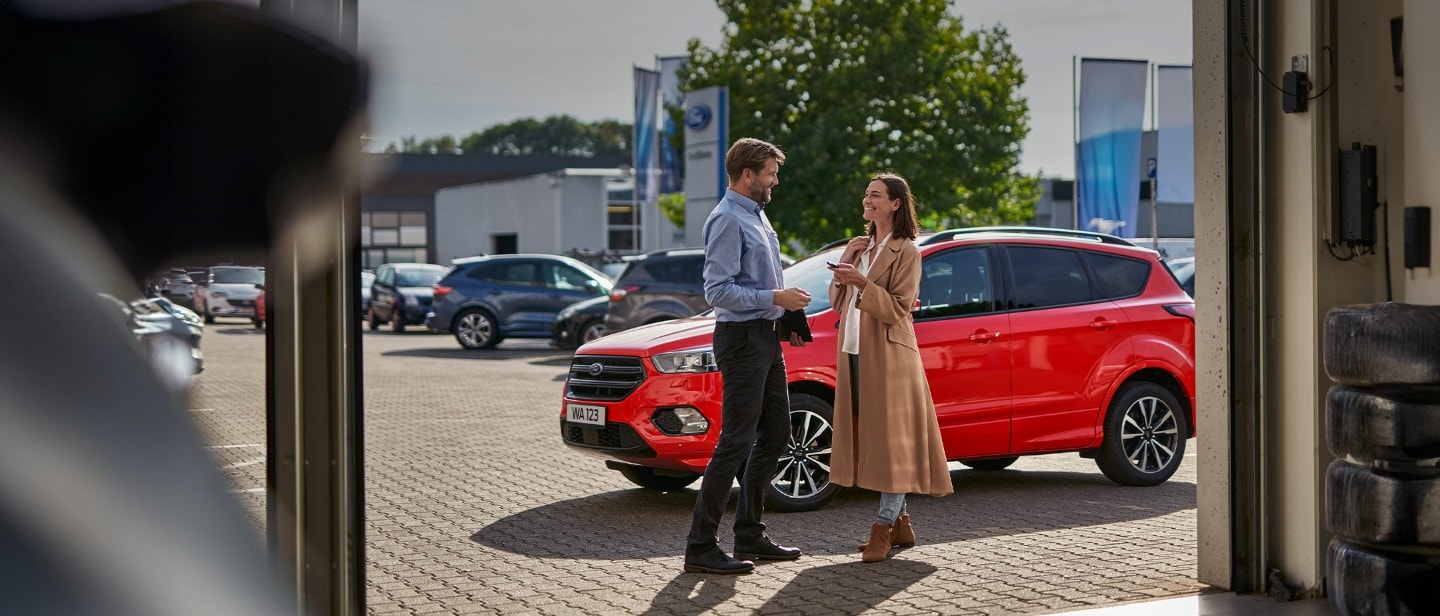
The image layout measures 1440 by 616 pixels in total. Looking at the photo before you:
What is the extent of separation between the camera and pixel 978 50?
38.2 metres

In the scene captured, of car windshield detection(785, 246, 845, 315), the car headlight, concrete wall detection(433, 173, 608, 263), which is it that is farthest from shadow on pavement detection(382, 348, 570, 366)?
concrete wall detection(433, 173, 608, 263)

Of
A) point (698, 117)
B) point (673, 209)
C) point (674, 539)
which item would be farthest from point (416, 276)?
point (674, 539)

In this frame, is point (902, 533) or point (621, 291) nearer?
point (902, 533)

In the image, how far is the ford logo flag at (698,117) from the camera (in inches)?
1038

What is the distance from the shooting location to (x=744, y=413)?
19.9 feet

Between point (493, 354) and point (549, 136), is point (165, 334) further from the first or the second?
point (549, 136)

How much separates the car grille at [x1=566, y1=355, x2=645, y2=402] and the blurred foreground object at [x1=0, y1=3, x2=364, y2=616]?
6.14m

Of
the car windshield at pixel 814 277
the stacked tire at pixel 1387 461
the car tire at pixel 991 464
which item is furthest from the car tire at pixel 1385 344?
the car tire at pixel 991 464

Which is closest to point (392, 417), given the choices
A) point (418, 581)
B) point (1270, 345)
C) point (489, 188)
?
point (418, 581)

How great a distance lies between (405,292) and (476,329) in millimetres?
6638

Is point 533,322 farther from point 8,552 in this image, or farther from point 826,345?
point 8,552

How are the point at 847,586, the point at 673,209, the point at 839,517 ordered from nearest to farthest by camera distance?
the point at 847,586 < the point at 839,517 < the point at 673,209

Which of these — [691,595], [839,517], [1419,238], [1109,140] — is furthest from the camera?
[1109,140]

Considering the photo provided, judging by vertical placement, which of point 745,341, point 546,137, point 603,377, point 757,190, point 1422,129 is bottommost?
point 603,377
